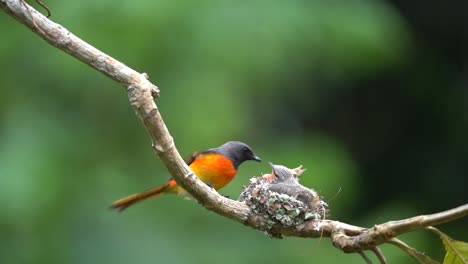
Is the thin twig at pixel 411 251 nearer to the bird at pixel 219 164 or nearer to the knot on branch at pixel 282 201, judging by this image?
the knot on branch at pixel 282 201

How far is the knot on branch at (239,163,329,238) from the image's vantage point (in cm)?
432

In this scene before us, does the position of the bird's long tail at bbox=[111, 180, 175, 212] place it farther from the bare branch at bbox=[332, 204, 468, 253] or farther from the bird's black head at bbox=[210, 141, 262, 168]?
the bare branch at bbox=[332, 204, 468, 253]

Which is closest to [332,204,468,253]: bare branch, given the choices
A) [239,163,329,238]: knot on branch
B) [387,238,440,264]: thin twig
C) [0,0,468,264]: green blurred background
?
[387,238,440,264]: thin twig

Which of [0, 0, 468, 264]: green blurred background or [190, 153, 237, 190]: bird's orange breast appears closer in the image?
[190, 153, 237, 190]: bird's orange breast

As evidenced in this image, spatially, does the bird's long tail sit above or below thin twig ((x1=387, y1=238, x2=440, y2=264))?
below

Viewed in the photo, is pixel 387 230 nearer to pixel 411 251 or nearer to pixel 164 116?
pixel 411 251

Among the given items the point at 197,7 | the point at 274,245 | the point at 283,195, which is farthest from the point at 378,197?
the point at 283,195

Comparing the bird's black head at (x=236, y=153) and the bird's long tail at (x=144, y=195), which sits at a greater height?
the bird's black head at (x=236, y=153)

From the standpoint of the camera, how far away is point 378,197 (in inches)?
448

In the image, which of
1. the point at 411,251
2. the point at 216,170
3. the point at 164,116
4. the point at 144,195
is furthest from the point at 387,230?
the point at 164,116

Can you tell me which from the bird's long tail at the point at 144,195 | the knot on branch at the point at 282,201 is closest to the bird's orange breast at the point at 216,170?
the bird's long tail at the point at 144,195

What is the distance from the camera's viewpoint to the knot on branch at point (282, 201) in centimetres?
432

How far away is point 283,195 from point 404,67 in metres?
7.07

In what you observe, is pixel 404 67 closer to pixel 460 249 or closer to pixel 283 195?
pixel 283 195
